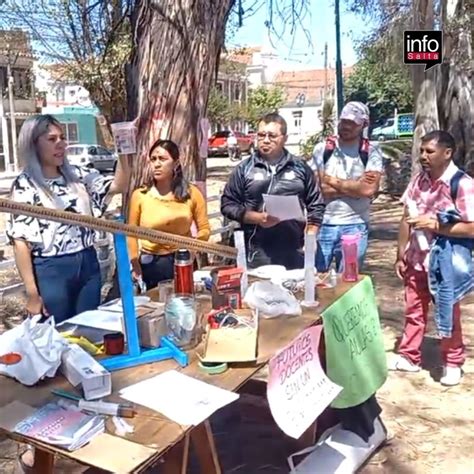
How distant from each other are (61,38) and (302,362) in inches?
478

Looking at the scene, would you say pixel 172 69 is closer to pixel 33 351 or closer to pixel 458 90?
pixel 33 351

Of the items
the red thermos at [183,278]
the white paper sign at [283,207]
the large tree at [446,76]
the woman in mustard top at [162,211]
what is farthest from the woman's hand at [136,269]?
the large tree at [446,76]

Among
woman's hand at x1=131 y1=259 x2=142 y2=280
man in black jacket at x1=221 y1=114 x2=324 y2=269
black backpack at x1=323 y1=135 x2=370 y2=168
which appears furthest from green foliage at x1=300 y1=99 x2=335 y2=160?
woman's hand at x1=131 y1=259 x2=142 y2=280

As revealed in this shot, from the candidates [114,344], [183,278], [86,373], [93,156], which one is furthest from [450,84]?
[93,156]

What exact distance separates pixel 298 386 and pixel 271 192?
1.75 meters

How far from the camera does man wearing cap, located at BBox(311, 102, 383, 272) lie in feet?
14.4

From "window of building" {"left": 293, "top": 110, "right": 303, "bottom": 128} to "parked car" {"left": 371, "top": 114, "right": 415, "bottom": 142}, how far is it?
2171 centimetres

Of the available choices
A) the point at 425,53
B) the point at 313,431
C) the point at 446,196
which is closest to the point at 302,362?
the point at 313,431

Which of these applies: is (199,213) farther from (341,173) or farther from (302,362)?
→ (302,362)

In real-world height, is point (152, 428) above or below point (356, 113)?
below

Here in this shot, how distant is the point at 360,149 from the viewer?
4504mm

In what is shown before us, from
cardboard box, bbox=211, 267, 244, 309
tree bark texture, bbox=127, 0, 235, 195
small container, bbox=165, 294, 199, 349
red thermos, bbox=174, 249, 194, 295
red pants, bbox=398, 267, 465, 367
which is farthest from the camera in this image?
tree bark texture, bbox=127, 0, 235, 195

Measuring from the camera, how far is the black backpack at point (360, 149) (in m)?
4.48

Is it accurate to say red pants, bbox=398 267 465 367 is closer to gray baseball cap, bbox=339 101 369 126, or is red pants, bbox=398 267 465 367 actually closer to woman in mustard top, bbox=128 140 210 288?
gray baseball cap, bbox=339 101 369 126
